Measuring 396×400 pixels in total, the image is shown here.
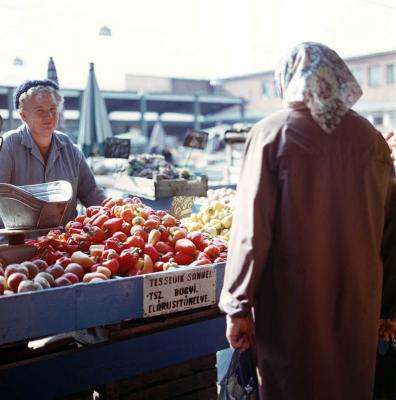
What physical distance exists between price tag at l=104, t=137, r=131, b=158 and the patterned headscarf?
14.0 feet

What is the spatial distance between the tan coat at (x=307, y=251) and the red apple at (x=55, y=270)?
95cm

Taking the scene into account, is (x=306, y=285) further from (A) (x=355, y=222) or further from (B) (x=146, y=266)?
(B) (x=146, y=266)

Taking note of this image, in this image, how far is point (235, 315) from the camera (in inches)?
69.7

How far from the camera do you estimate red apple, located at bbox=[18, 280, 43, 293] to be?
212 centimetres

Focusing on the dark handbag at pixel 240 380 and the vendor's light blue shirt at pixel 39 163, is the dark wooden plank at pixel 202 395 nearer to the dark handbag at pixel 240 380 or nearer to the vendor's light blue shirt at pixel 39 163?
the dark handbag at pixel 240 380

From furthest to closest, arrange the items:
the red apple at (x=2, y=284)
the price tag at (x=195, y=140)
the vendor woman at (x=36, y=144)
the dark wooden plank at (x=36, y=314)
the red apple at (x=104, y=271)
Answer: the price tag at (x=195, y=140)
the vendor woman at (x=36, y=144)
the red apple at (x=104, y=271)
the red apple at (x=2, y=284)
the dark wooden plank at (x=36, y=314)

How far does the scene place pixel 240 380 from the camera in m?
2.16

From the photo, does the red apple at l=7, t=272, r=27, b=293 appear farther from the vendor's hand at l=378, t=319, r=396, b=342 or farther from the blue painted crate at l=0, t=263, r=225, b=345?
the vendor's hand at l=378, t=319, r=396, b=342

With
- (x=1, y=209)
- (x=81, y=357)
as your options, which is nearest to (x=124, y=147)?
(x=1, y=209)

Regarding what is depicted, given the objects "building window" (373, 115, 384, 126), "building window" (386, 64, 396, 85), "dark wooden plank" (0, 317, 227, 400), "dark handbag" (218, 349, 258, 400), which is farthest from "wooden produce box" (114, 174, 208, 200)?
"building window" (386, 64, 396, 85)

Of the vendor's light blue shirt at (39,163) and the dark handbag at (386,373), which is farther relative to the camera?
the vendor's light blue shirt at (39,163)

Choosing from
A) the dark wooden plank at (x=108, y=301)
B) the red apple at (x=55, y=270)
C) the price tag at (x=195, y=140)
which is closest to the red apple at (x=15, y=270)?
the red apple at (x=55, y=270)

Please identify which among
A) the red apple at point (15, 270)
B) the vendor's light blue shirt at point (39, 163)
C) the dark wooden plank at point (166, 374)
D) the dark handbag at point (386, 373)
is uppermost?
the vendor's light blue shirt at point (39, 163)

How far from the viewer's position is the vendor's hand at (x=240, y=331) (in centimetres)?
180
